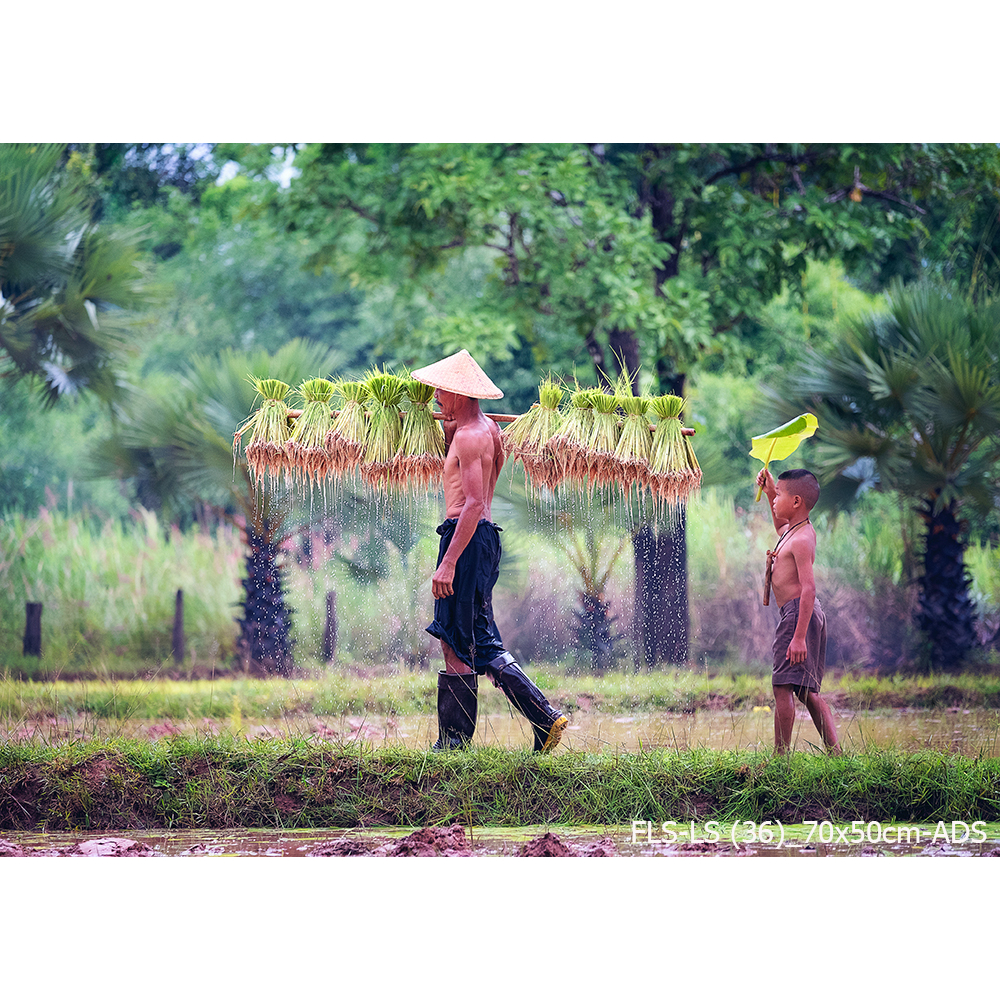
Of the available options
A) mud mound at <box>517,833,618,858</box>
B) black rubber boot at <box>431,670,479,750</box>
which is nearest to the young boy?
mud mound at <box>517,833,618,858</box>

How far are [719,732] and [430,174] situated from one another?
4709 mm

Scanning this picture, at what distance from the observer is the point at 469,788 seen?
469 cm

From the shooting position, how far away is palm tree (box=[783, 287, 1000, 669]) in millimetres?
6672

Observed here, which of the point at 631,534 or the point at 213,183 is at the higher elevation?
the point at 213,183

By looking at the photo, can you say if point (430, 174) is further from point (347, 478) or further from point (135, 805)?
point (135, 805)

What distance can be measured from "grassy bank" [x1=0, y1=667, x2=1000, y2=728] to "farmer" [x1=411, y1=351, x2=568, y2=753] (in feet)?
Answer: 6.10

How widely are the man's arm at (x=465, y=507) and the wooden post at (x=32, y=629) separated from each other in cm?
483

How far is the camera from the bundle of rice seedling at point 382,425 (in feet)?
16.0

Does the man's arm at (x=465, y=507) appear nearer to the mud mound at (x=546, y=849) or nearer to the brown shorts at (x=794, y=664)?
the mud mound at (x=546, y=849)

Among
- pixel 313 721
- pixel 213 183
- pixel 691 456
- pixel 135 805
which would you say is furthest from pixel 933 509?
pixel 213 183

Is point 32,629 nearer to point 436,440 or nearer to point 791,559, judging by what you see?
point 436,440

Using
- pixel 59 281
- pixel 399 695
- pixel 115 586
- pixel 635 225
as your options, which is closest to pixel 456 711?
pixel 399 695

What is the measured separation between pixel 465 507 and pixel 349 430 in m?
0.74

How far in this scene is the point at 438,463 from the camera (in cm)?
489
